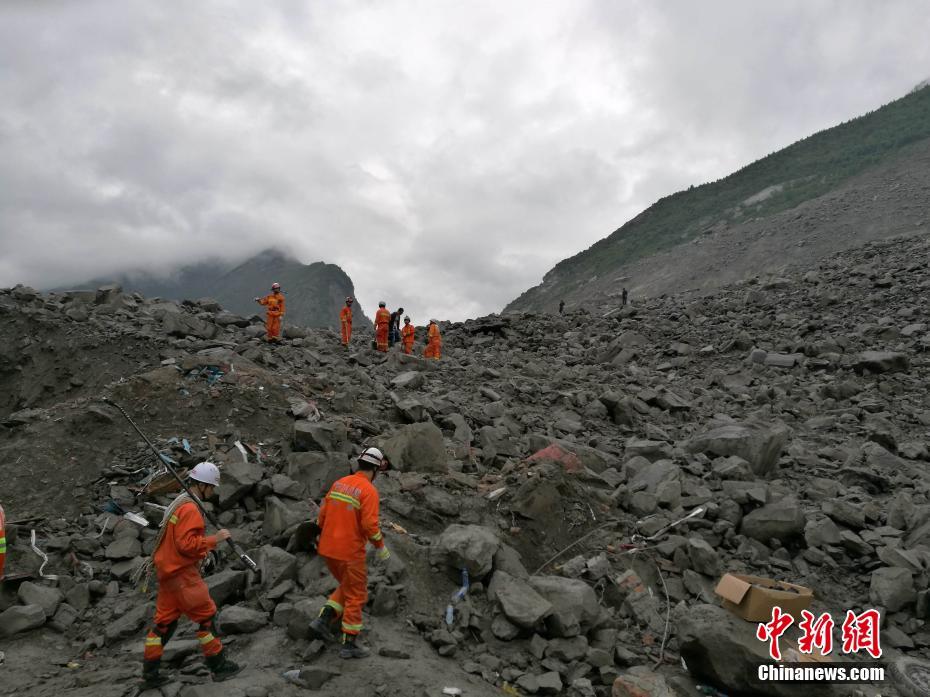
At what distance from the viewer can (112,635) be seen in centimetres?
460

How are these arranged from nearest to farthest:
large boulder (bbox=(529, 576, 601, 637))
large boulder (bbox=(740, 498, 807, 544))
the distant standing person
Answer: large boulder (bbox=(529, 576, 601, 637)), large boulder (bbox=(740, 498, 807, 544)), the distant standing person

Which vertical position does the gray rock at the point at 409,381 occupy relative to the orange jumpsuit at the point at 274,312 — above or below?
below

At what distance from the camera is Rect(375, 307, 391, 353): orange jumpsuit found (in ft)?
51.1

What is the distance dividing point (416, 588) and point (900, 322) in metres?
14.9

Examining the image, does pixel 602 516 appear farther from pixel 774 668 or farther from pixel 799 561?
pixel 774 668

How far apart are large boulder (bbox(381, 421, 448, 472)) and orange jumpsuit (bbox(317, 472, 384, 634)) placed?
2.75 metres

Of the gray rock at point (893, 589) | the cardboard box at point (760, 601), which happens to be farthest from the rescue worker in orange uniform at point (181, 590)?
the gray rock at point (893, 589)

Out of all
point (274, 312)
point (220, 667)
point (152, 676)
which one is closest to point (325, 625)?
point (220, 667)

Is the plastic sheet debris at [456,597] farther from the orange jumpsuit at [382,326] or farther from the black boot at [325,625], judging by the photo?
the orange jumpsuit at [382,326]

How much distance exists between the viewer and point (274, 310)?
1302 centimetres

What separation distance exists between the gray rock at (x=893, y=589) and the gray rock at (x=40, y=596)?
7370 millimetres

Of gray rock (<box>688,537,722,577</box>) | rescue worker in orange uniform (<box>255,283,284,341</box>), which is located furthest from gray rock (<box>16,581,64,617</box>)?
rescue worker in orange uniform (<box>255,283,284,341</box>)

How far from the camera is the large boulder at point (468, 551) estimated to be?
5.05 metres

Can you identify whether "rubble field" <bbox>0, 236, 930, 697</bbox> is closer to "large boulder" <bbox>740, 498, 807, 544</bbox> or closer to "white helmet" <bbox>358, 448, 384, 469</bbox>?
"large boulder" <bbox>740, 498, 807, 544</bbox>
